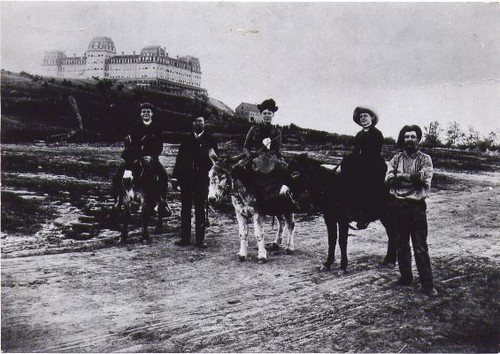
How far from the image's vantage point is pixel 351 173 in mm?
6094

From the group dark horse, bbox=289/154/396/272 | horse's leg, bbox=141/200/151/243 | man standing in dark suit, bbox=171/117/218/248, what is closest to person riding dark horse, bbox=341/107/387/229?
dark horse, bbox=289/154/396/272

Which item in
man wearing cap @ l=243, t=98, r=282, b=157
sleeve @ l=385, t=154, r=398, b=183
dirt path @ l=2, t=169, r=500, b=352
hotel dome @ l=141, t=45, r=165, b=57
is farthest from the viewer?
hotel dome @ l=141, t=45, r=165, b=57

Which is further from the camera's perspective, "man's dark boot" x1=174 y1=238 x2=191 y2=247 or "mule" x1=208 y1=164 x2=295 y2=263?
"man's dark boot" x1=174 y1=238 x2=191 y2=247

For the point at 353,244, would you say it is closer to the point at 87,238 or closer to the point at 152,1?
the point at 87,238

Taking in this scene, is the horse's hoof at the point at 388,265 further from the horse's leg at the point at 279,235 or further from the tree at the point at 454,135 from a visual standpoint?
the tree at the point at 454,135

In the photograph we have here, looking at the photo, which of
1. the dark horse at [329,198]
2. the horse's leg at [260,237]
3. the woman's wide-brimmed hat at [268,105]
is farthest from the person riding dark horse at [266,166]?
the dark horse at [329,198]

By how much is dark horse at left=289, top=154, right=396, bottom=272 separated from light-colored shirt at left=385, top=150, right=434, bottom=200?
53 centimetres

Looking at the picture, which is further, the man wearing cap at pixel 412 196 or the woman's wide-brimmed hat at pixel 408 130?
the woman's wide-brimmed hat at pixel 408 130

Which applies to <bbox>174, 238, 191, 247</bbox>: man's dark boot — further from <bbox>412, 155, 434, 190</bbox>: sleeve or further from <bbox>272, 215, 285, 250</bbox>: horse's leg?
<bbox>412, 155, 434, 190</bbox>: sleeve

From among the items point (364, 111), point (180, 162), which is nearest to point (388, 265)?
point (364, 111)

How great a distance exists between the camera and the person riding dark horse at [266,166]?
6.61m

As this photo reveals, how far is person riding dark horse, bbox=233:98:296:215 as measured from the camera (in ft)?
21.7

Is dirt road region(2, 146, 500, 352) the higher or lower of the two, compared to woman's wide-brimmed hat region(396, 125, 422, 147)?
lower

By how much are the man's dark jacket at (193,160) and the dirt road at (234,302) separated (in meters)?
1.23
